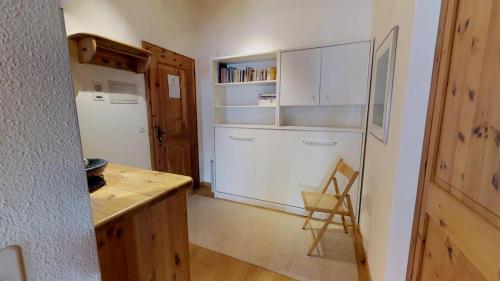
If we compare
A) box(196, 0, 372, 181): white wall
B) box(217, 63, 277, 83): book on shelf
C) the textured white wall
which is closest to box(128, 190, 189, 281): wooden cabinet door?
the textured white wall

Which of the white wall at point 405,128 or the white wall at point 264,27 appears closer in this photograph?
the white wall at point 405,128

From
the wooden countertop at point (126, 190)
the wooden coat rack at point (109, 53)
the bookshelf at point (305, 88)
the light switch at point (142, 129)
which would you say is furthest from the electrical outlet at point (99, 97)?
the bookshelf at point (305, 88)

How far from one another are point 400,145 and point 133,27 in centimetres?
255

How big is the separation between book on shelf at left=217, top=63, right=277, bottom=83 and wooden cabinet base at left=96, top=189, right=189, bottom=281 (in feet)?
6.38

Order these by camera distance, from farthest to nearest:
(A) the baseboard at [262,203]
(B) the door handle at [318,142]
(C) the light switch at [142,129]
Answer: (A) the baseboard at [262,203]
(C) the light switch at [142,129]
(B) the door handle at [318,142]

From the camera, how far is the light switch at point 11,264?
262 mm

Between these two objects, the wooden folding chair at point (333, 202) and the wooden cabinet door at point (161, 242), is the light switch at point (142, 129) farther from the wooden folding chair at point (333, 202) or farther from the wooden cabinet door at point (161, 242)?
the wooden folding chair at point (333, 202)

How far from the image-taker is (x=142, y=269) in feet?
2.76

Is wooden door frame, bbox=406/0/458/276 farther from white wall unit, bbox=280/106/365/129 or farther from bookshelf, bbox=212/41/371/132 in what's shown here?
white wall unit, bbox=280/106/365/129

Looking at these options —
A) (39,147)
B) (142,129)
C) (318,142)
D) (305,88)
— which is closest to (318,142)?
(318,142)

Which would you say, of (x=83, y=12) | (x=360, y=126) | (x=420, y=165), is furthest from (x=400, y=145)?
(x=83, y=12)

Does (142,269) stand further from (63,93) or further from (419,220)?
(419,220)

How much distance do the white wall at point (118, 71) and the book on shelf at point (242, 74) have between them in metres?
0.65

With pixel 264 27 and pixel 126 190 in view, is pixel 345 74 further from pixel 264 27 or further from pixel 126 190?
pixel 126 190
